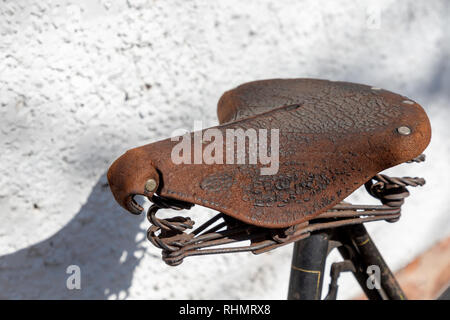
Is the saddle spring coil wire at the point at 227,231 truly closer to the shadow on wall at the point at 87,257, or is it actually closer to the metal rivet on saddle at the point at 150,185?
the metal rivet on saddle at the point at 150,185

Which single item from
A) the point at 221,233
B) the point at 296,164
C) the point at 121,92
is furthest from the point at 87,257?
the point at 296,164

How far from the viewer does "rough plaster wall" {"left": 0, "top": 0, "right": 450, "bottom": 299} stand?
944mm

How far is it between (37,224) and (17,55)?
1.26 feet

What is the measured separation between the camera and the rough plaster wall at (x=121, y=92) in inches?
37.2

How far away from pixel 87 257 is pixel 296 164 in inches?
27.5

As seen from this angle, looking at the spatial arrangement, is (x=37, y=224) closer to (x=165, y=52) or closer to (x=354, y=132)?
(x=165, y=52)

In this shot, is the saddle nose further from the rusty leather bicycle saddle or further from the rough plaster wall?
the rough plaster wall

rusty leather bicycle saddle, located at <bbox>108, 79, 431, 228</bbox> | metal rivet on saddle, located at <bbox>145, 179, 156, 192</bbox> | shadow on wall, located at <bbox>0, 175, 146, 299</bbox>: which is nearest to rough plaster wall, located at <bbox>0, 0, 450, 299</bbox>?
shadow on wall, located at <bbox>0, 175, 146, 299</bbox>

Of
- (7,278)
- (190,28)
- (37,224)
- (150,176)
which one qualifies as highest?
(190,28)

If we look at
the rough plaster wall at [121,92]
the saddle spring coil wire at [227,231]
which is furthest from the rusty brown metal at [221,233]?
the rough plaster wall at [121,92]

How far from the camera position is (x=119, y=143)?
1085mm

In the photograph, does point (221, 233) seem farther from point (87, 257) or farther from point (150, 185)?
point (87, 257)

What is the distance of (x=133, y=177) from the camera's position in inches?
23.3

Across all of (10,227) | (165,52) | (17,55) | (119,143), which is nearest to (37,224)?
(10,227)
